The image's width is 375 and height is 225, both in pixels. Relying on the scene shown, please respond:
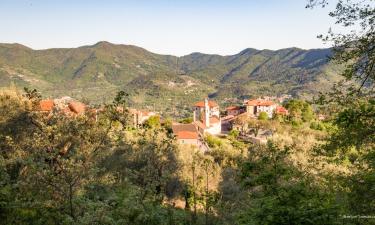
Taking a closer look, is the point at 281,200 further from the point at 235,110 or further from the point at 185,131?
the point at 235,110

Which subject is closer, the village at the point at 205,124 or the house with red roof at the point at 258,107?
the village at the point at 205,124

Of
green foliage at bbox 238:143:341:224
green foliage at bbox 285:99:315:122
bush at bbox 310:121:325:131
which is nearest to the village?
green foliage at bbox 285:99:315:122

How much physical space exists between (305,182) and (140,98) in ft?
628

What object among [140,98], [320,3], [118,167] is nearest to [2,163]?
[320,3]

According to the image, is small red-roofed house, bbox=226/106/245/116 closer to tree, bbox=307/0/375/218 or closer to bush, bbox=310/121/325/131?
bush, bbox=310/121/325/131

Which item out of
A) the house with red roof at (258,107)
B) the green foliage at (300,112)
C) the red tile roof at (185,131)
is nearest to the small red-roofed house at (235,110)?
the house with red roof at (258,107)

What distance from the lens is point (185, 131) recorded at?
164ft

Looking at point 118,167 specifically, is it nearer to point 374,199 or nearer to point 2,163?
point 2,163

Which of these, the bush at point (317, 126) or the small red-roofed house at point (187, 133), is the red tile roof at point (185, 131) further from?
the bush at point (317, 126)

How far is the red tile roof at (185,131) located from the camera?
47938mm

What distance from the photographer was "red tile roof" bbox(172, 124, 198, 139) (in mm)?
47938

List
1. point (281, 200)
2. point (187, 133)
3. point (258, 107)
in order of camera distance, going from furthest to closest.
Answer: point (258, 107) → point (187, 133) → point (281, 200)

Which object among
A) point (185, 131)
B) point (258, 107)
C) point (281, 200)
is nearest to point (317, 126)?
point (185, 131)

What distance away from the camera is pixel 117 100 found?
9508mm
